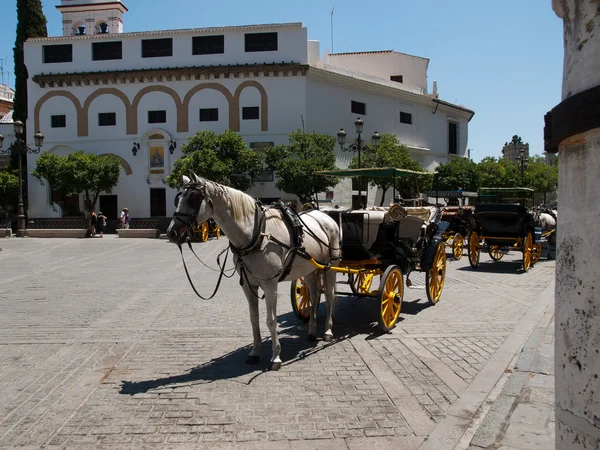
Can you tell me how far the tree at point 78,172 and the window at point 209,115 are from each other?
6257 mm

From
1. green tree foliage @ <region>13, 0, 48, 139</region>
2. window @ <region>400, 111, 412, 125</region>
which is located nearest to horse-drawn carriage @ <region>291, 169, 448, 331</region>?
window @ <region>400, 111, 412, 125</region>

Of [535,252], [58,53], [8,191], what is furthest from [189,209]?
[58,53]

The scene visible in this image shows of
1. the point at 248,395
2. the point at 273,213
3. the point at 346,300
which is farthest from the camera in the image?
the point at 346,300

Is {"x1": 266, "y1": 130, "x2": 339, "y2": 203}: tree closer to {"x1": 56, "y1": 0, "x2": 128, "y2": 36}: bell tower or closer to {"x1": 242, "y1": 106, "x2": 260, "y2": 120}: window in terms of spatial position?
{"x1": 242, "y1": 106, "x2": 260, "y2": 120}: window

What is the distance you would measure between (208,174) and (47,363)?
71.4 ft

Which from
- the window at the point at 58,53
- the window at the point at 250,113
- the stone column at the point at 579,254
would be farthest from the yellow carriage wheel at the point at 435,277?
the window at the point at 58,53

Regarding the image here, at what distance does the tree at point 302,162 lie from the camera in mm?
27203

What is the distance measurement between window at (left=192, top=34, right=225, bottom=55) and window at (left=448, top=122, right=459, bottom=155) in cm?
2044

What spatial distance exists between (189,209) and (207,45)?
29.7 m

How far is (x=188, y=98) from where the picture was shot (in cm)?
3147

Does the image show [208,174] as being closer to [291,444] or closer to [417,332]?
[417,332]

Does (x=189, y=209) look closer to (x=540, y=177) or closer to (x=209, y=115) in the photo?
(x=209, y=115)

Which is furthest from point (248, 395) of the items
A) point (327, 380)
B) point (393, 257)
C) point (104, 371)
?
point (393, 257)

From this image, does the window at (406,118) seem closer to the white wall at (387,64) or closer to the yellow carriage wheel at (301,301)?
the white wall at (387,64)
